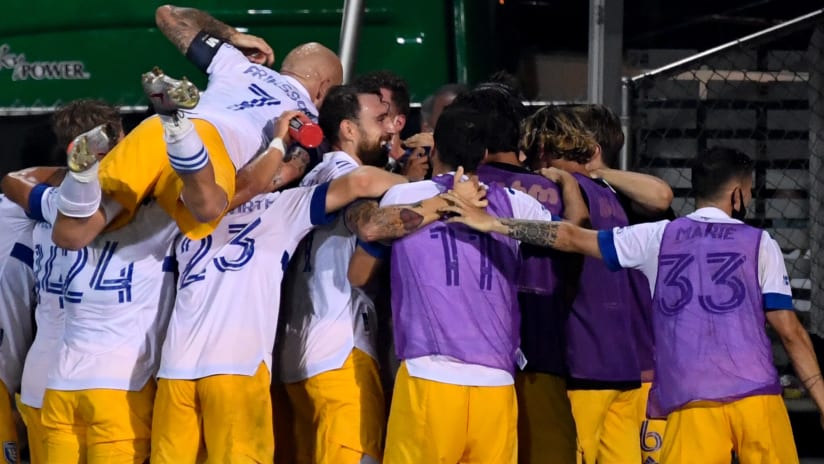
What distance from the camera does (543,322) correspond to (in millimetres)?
5051

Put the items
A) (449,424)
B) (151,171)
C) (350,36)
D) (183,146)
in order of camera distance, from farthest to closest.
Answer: (350,36) → (151,171) → (449,424) → (183,146)

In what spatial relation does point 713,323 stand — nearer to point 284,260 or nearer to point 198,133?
point 284,260

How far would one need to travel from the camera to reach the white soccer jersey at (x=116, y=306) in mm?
4891

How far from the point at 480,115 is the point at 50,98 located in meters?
4.09

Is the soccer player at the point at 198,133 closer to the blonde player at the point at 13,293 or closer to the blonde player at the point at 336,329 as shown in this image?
the blonde player at the point at 336,329

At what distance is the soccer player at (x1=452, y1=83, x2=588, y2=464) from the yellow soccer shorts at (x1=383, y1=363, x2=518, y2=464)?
0.50 m

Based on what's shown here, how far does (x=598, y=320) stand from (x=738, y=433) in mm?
744

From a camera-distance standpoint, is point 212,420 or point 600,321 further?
point 600,321

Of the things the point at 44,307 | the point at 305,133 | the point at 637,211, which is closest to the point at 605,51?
the point at 637,211

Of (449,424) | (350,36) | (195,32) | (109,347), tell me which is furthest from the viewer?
(350,36)

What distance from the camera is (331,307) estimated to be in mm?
5035

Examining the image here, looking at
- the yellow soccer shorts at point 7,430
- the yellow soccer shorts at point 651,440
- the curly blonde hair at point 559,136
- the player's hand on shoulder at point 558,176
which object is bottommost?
the yellow soccer shorts at point 651,440

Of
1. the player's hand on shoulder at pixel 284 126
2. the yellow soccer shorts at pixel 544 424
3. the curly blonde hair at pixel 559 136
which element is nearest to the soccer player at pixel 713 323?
the yellow soccer shorts at pixel 544 424

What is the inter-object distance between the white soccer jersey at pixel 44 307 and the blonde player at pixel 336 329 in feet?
2.98
